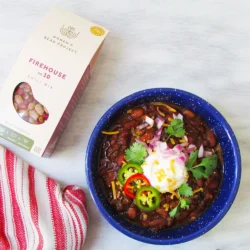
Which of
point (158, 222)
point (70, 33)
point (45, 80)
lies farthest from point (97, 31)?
point (158, 222)

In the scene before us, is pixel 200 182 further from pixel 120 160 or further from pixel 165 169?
pixel 120 160

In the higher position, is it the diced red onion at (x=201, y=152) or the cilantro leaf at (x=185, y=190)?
the diced red onion at (x=201, y=152)

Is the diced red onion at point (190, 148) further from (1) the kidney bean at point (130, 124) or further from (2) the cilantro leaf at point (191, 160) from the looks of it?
(1) the kidney bean at point (130, 124)

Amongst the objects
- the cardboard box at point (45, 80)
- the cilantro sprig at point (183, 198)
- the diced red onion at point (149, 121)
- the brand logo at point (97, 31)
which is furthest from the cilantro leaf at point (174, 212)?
the brand logo at point (97, 31)

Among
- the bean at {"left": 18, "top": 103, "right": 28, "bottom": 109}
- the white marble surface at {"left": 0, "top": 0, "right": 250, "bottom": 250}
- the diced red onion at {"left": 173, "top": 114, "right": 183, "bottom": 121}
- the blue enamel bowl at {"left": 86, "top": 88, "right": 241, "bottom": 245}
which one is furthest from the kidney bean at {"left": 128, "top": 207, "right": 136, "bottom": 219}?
the bean at {"left": 18, "top": 103, "right": 28, "bottom": 109}

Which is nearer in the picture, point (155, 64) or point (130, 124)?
point (130, 124)

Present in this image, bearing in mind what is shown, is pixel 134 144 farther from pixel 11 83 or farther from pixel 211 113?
pixel 11 83
